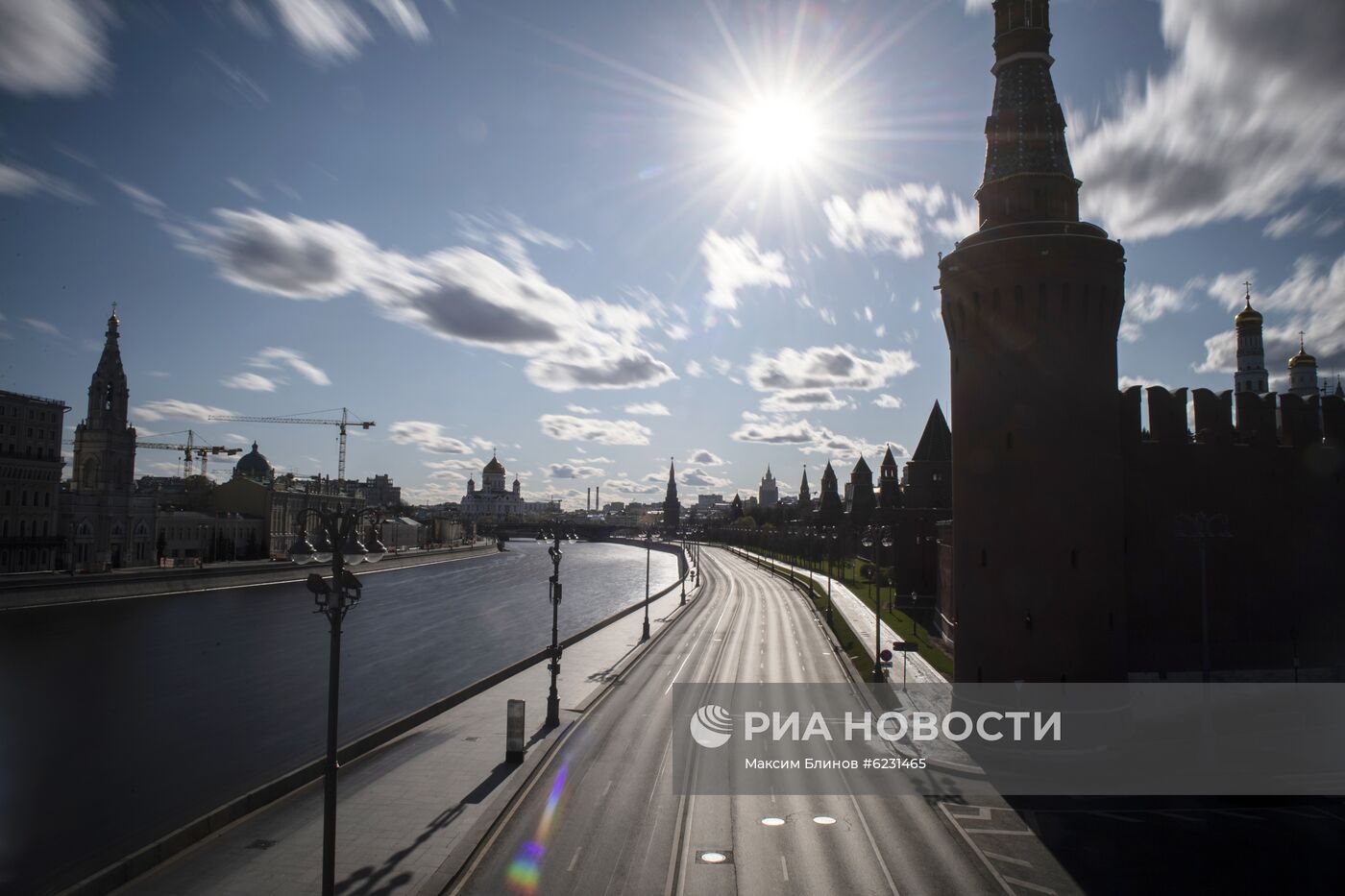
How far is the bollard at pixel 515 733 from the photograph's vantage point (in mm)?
19688

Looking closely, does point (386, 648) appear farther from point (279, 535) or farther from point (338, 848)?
point (279, 535)

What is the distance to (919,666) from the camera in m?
33.3

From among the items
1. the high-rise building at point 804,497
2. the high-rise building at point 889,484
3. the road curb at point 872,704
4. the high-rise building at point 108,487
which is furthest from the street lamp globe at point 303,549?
the high-rise building at point 804,497

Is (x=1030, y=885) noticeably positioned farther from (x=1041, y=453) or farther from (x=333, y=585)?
(x=1041, y=453)

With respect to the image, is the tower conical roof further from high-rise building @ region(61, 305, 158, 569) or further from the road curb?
high-rise building @ region(61, 305, 158, 569)

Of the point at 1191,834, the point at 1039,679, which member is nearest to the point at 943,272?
the point at 1039,679

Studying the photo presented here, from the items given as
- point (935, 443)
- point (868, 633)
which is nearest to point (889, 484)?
point (935, 443)

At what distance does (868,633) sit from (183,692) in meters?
33.0

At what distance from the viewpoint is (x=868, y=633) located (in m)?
42.7

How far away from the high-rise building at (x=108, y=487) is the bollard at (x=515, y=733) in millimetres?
80210

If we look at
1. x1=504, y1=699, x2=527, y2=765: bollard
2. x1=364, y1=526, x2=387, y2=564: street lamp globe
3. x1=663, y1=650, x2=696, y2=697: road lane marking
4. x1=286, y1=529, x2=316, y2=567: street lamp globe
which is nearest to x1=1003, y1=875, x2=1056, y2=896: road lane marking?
x1=504, y1=699, x2=527, y2=765: bollard

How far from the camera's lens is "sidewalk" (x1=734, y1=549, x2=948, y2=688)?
102ft

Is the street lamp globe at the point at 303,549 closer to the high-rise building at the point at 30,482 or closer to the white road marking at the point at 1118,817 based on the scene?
the white road marking at the point at 1118,817

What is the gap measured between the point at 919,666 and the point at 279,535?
99224 mm
